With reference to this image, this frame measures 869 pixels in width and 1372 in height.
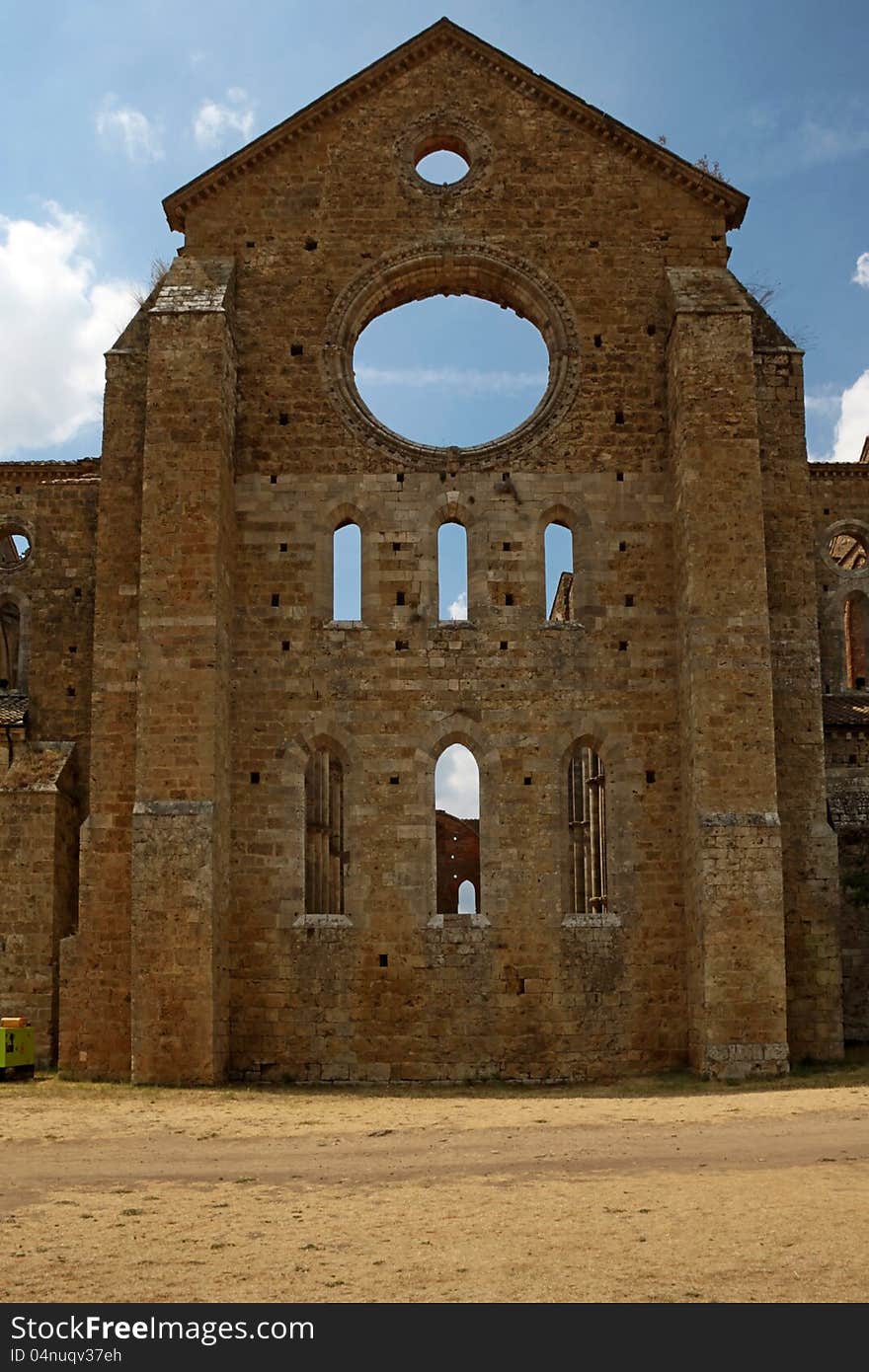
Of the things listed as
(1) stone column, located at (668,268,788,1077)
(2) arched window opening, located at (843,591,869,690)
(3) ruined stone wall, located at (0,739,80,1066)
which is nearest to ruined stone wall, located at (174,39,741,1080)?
(1) stone column, located at (668,268,788,1077)

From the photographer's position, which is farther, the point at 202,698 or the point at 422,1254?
the point at 202,698

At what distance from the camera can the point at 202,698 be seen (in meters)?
18.9

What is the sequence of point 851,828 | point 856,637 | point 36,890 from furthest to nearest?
point 856,637, point 851,828, point 36,890

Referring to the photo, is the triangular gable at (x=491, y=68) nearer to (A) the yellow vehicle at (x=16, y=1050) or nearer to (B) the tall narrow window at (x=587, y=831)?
(B) the tall narrow window at (x=587, y=831)

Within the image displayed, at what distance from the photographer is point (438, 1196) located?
1066 cm

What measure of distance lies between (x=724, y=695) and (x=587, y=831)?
10.9m

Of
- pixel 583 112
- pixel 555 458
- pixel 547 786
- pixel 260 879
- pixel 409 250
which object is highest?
pixel 583 112

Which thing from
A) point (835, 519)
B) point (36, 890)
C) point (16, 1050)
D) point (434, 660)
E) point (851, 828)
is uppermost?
point (835, 519)

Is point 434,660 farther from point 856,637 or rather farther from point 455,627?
point 856,637

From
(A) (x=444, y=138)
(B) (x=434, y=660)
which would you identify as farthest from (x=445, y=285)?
(B) (x=434, y=660)

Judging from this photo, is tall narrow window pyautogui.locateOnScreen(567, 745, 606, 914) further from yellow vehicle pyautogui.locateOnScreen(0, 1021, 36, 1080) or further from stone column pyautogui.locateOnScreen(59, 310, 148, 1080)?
yellow vehicle pyautogui.locateOnScreen(0, 1021, 36, 1080)

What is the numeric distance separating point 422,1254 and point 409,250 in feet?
52.1

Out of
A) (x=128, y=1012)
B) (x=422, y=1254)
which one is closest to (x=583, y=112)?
(x=128, y=1012)

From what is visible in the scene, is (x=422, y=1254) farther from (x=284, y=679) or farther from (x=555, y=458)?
(x=555, y=458)
